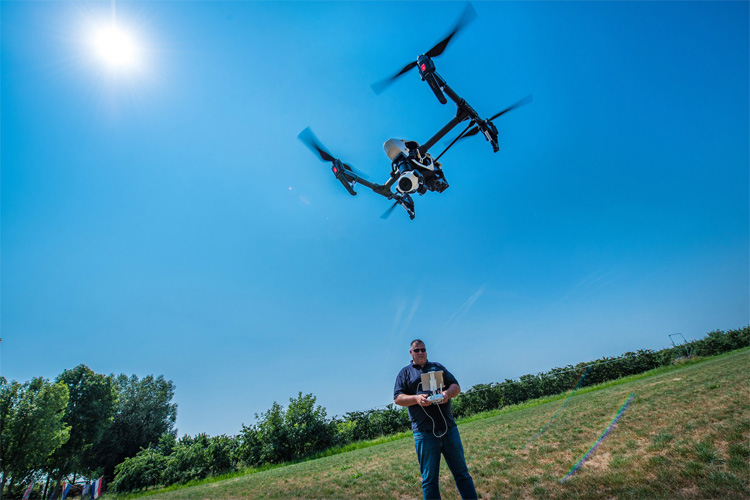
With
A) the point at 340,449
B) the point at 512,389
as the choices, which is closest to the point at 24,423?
the point at 340,449

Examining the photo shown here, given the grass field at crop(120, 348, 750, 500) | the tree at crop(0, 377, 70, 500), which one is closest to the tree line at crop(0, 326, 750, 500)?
the tree at crop(0, 377, 70, 500)

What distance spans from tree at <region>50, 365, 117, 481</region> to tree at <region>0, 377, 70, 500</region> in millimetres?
7862

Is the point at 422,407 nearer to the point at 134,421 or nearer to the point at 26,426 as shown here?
the point at 26,426

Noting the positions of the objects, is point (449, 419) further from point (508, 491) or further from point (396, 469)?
point (396, 469)

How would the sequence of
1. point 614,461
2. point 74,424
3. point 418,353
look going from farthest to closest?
point 74,424, point 614,461, point 418,353

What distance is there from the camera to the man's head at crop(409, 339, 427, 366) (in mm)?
4484

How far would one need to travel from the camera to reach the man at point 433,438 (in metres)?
3.65

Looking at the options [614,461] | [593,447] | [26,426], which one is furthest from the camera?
[26,426]

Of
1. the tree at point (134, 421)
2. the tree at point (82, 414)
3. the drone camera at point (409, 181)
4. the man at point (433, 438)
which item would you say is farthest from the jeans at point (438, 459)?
the tree at point (134, 421)

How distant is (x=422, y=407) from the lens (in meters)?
4.05

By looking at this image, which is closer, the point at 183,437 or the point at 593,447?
the point at 593,447

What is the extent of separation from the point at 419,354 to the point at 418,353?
0.02 meters

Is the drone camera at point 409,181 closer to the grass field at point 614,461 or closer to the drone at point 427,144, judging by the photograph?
the drone at point 427,144

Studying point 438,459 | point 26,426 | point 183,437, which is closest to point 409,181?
point 438,459
